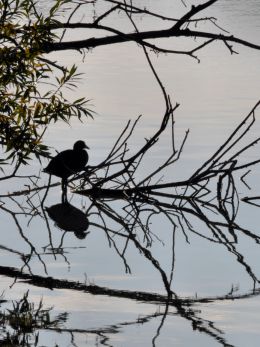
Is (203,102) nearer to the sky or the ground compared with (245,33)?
nearer to the ground

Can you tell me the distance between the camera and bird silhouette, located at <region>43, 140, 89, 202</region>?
34.9ft

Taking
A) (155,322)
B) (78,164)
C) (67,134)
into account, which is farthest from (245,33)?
(155,322)

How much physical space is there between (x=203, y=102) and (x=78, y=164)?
6.97 metres

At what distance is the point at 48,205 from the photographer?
10.2 meters

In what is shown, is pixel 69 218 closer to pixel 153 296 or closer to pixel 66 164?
pixel 66 164

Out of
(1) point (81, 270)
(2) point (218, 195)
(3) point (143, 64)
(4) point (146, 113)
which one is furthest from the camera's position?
(3) point (143, 64)

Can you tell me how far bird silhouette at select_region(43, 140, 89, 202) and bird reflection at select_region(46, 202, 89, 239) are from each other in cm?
35

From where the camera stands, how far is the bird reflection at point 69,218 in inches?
363

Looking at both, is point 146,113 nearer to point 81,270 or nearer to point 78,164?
point 78,164

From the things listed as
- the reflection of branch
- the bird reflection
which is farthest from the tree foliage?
the reflection of branch

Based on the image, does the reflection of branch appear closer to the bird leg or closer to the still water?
the still water

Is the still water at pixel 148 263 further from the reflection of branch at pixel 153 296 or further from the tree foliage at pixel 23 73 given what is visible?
the tree foliage at pixel 23 73

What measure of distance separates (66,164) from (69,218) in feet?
3.92

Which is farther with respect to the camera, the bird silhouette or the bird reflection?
the bird silhouette
